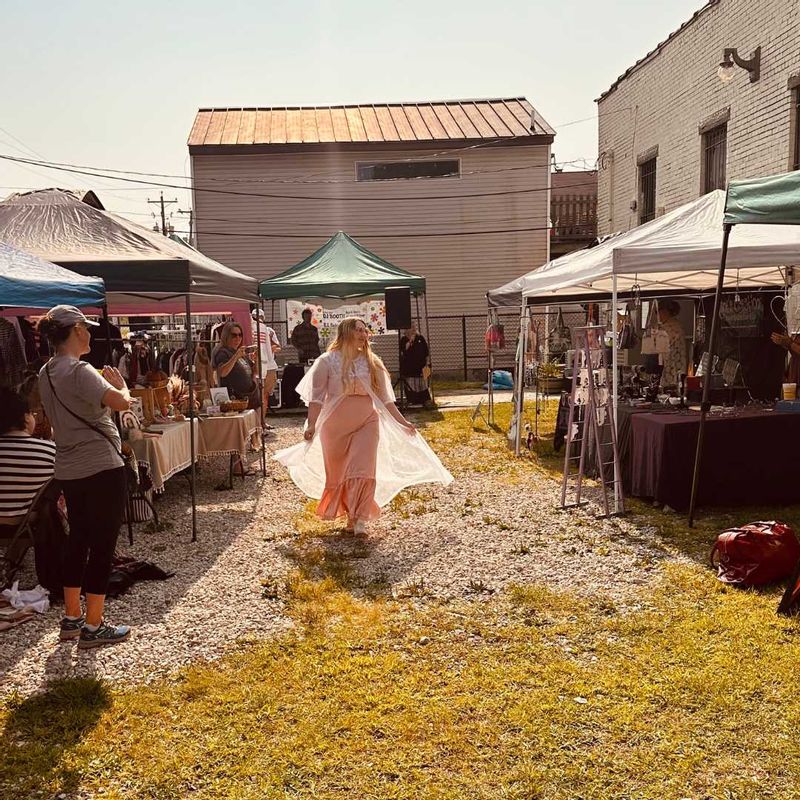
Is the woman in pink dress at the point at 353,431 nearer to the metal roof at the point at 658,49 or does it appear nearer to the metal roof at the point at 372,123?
the metal roof at the point at 658,49

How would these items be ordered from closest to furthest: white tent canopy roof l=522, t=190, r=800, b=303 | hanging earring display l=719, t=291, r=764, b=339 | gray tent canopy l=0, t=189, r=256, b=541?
gray tent canopy l=0, t=189, r=256, b=541 → white tent canopy roof l=522, t=190, r=800, b=303 → hanging earring display l=719, t=291, r=764, b=339

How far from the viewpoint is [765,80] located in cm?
Answer: 1209

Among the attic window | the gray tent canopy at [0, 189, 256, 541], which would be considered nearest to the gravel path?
the gray tent canopy at [0, 189, 256, 541]

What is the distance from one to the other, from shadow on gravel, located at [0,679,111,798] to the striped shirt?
1.62 metres

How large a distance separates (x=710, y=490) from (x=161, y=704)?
5.19 meters

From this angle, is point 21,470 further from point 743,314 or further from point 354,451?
point 743,314

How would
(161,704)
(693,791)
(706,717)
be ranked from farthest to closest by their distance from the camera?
(161,704) → (706,717) → (693,791)

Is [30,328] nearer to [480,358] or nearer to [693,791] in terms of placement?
[693,791]

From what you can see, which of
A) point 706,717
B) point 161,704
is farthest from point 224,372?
point 706,717

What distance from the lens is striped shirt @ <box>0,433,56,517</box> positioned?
517 centimetres

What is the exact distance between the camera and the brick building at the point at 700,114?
11.7 m

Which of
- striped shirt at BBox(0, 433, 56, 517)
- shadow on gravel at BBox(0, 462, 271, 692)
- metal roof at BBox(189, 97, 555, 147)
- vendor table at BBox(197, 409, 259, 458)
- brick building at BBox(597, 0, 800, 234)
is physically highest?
metal roof at BBox(189, 97, 555, 147)

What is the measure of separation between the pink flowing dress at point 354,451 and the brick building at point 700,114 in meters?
8.01

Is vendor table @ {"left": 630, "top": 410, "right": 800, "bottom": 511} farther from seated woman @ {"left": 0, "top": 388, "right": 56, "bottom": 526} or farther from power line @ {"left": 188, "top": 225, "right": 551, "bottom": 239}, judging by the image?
power line @ {"left": 188, "top": 225, "right": 551, "bottom": 239}
